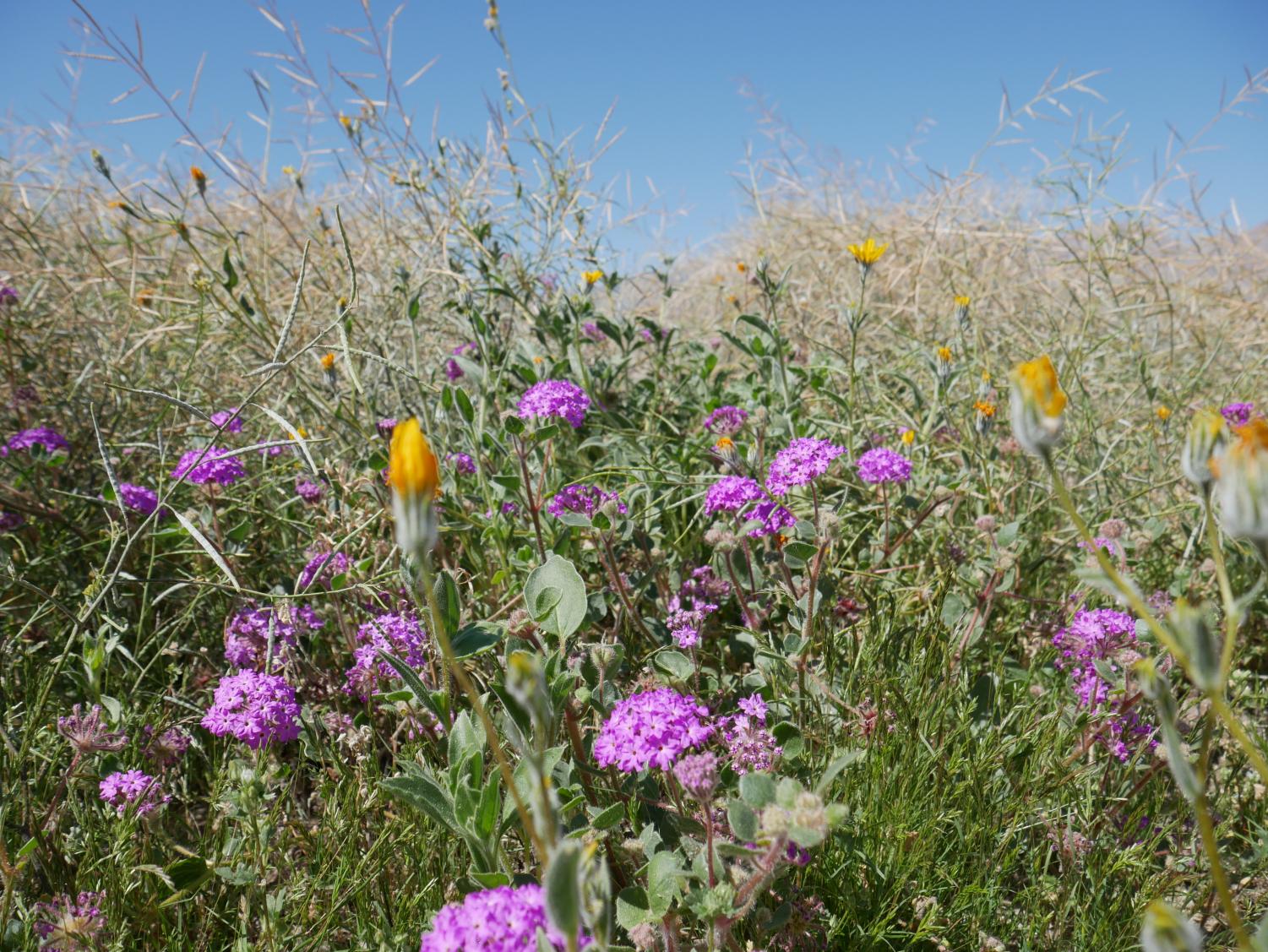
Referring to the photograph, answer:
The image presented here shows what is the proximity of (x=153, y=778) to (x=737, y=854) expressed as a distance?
1112 mm

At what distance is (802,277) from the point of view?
5.67 m

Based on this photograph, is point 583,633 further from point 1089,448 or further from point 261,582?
point 1089,448

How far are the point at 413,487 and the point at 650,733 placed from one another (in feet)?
2.21

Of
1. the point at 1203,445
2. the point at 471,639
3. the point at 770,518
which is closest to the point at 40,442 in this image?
the point at 471,639

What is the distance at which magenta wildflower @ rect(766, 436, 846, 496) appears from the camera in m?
1.89

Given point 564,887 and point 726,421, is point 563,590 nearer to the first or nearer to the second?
point 564,887

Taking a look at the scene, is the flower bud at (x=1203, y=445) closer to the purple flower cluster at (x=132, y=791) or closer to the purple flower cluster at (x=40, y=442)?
the purple flower cluster at (x=132, y=791)

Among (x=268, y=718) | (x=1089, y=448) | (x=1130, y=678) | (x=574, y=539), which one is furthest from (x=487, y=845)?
(x=1089, y=448)

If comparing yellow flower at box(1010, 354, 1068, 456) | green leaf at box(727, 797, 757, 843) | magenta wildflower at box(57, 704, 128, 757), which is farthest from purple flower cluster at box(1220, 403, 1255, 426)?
magenta wildflower at box(57, 704, 128, 757)

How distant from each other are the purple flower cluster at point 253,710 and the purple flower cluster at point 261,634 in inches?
7.7

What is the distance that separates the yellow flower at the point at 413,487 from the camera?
0.74 metres

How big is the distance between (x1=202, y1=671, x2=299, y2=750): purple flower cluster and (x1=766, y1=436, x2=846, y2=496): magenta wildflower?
1148 mm

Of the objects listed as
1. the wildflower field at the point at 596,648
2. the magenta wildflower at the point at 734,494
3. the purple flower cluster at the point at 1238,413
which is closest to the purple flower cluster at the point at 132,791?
the wildflower field at the point at 596,648

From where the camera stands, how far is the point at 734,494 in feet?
6.19
